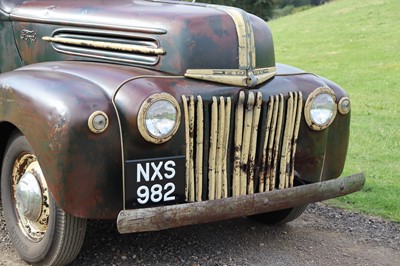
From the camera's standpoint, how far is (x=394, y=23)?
2255cm

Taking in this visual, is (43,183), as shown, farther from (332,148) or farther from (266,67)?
(332,148)

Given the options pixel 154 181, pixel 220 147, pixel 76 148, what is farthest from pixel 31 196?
pixel 220 147

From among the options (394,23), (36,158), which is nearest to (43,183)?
(36,158)

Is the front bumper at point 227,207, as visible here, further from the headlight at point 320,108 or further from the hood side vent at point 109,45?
the hood side vent at point 109,45

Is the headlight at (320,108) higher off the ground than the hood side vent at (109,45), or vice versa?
the hood side vent at (109,45)

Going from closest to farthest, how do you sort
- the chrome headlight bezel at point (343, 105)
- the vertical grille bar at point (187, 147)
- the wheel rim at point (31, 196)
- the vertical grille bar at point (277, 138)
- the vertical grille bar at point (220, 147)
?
the vertical grille bar at point (187, 147) < the vertical grille bar at point (220, 147) < the wheel rim at point (31, 196) < the vertical grille bar at point (277, 138) < the chrome headlight bezel at point (343, 105)

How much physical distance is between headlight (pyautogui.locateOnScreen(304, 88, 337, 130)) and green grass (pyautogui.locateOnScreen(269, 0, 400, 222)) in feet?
4.68

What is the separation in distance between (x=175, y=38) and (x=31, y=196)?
4.22ft

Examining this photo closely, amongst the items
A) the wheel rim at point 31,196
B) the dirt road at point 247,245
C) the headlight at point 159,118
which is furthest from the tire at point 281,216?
the wheel rim at point 31,196

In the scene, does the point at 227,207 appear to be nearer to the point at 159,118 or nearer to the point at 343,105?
the point at 159,118

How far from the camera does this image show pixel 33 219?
3850 mm

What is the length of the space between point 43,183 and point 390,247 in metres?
2.45

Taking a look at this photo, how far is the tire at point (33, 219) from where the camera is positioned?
3.64 meters

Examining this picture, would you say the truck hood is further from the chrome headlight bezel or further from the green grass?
the green grass
